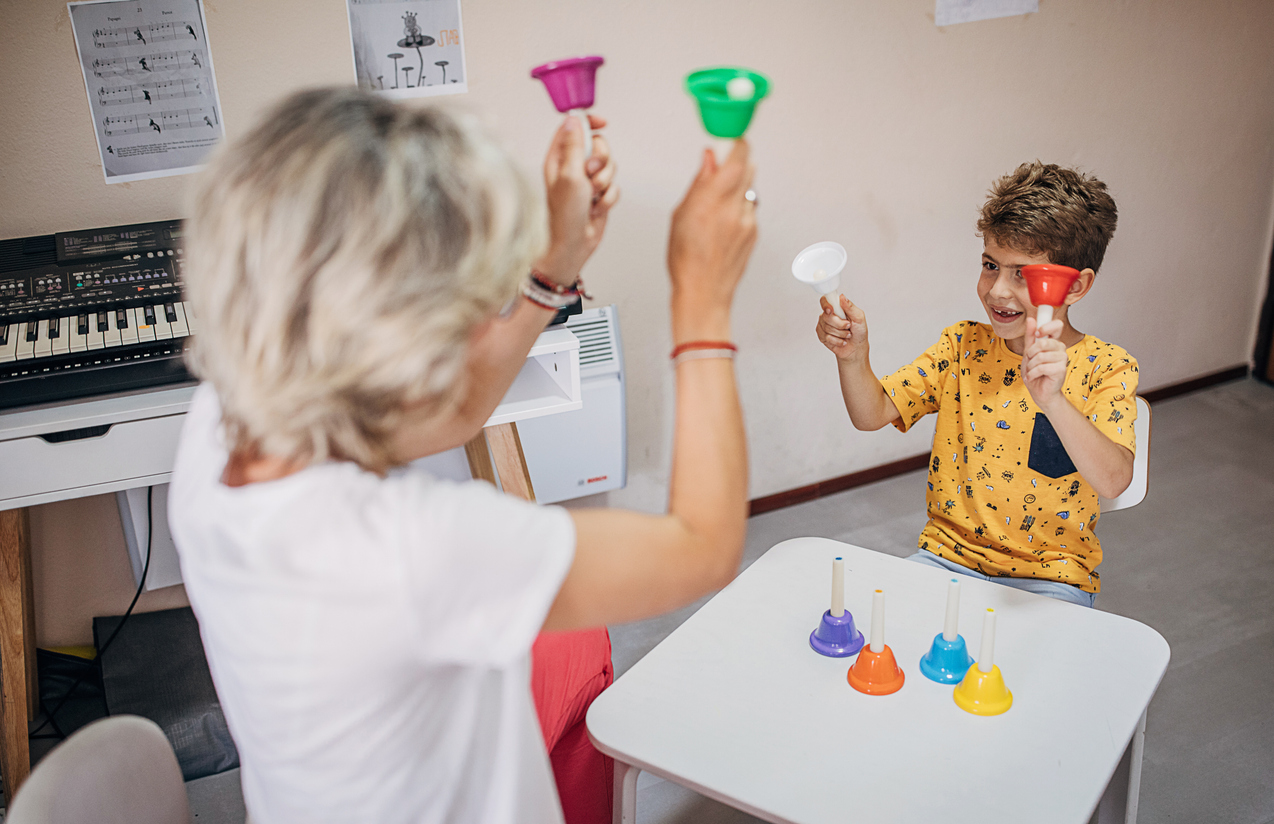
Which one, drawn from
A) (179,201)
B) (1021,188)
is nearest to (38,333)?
(179,201)

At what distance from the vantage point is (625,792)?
114 cm

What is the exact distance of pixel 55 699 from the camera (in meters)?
2.04

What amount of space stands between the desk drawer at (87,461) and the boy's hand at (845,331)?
1104 millimetres

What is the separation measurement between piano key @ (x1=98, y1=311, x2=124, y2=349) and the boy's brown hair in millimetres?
1514

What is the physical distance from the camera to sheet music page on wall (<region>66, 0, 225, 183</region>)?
5.84 feet

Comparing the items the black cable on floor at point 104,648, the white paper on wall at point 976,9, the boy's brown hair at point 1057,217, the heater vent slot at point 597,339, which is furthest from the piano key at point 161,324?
the white paper on wall at point 976,9

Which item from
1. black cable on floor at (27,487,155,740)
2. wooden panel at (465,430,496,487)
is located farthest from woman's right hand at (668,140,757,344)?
black cable on floor at (27,487,155,740)

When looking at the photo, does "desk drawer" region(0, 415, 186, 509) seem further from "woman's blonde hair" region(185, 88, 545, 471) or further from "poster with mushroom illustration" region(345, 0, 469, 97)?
"woman's blonde hair" region(185, 88, 545, 471)

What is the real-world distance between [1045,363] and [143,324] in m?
1.48

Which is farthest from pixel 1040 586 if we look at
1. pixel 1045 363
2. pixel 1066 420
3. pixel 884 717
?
pixel 884 717

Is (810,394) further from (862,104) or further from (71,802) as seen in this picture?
(71,802)

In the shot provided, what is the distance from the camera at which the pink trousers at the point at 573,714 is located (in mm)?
1204

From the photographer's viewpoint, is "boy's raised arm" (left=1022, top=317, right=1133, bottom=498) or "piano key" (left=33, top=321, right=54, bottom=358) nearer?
"boy's raised arm" (left=1022, top=317, right=1133, bottom=498)

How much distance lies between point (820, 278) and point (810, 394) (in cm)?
147
